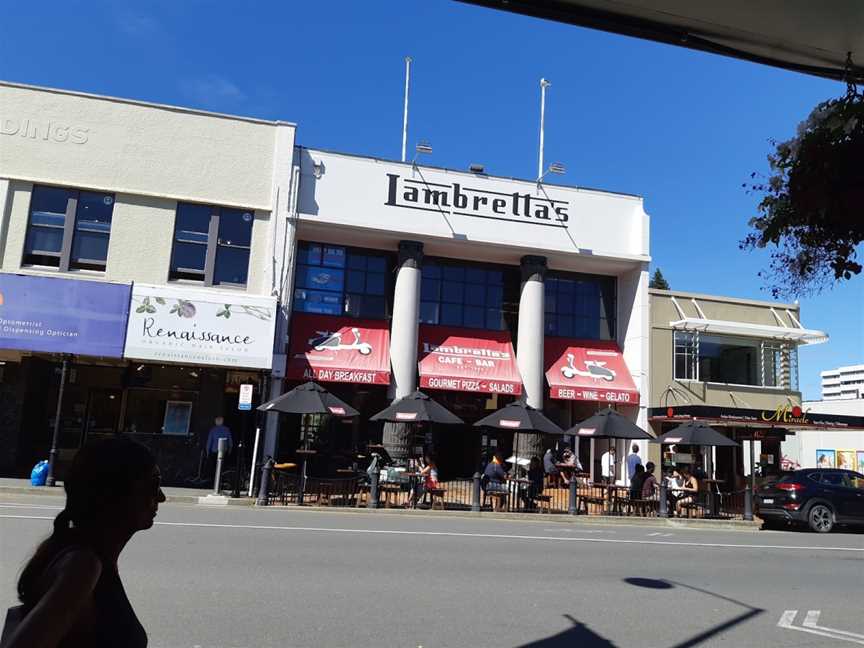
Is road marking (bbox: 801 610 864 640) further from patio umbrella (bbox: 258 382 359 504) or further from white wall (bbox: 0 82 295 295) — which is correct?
white wall (bbox: 0 82 295 295)

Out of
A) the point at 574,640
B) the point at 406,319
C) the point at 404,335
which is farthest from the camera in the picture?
the point at 406,319

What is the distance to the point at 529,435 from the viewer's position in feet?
77.6

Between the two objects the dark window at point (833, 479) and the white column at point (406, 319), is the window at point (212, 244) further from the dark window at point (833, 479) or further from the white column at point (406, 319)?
the dark window at point (833, 479)

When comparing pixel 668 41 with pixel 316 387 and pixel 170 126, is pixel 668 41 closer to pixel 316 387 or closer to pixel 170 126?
pixel 316 387

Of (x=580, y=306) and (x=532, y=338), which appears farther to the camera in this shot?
(x=580, y=306)

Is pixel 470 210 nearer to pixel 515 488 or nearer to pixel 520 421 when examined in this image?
pixel 520 421

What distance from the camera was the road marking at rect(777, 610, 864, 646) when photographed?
648 centimetres

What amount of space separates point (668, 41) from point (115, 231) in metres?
19.9

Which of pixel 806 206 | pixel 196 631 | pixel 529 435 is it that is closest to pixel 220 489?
pixel 529 435

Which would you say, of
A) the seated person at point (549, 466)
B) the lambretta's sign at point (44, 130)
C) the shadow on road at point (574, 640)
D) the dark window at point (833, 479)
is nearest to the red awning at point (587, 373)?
the seated person at point (549, 466)

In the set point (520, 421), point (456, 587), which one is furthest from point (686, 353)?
point (456, 587)

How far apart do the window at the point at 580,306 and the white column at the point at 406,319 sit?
207 inches

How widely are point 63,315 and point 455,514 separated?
1132 centimetres

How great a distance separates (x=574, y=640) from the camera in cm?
605
